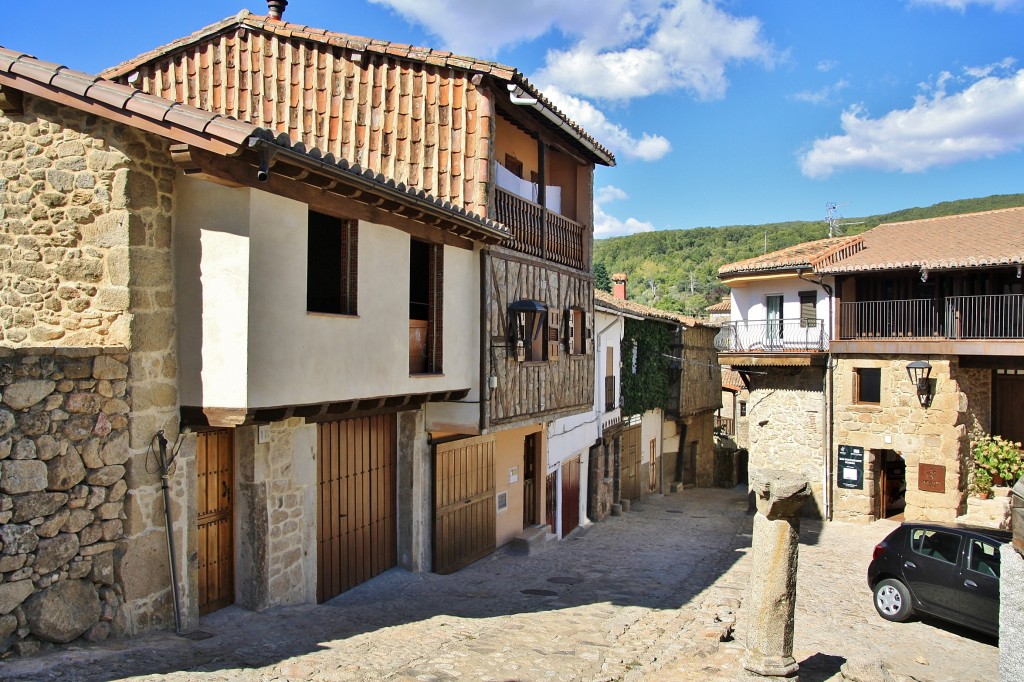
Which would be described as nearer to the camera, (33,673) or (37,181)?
(33,673)

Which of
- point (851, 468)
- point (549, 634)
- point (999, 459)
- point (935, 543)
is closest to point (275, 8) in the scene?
point (549, 634)

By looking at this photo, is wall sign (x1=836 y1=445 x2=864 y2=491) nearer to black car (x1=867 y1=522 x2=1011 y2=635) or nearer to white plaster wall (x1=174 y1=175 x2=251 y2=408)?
black car (x1=867 y1=522 x2=1011 y2=635)

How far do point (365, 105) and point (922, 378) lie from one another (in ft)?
49.9

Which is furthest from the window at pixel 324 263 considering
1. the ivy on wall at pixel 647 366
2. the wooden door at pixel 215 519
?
the ivy on wall at pixel 647 366

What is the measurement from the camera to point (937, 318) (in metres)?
19.1

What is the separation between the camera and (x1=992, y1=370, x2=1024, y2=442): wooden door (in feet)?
62.1

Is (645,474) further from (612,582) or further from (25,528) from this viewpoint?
(25,528)

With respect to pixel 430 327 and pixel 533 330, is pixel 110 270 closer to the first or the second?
pixel 430 327

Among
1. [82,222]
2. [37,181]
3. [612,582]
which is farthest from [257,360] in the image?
[612,582]

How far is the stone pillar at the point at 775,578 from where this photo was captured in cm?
738

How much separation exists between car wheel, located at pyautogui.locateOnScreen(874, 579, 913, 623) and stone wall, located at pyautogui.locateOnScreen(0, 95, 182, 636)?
10.0 m

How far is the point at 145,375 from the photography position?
686cm

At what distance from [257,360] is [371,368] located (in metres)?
1.84

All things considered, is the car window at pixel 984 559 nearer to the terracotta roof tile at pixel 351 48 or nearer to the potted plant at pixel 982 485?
the terracotta roof tile at pixel 351 48
